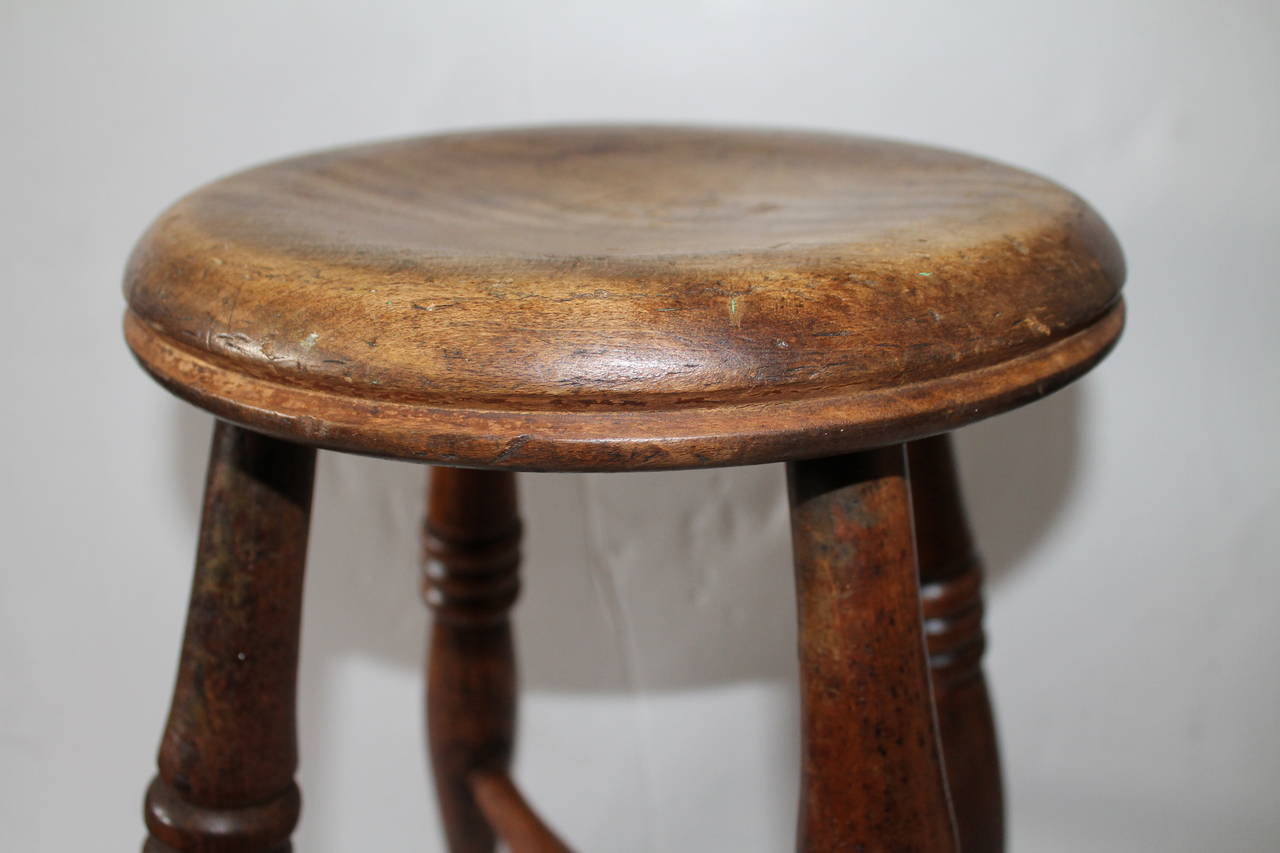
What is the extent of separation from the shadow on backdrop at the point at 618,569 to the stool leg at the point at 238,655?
1.77 ft

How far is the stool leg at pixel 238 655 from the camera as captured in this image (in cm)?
60

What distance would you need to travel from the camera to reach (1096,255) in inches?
22.4

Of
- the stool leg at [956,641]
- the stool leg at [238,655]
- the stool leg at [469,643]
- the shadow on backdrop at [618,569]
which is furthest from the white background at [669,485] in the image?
the stool leg at [238,655]

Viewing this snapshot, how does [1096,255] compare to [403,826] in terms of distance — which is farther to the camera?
[403,826]

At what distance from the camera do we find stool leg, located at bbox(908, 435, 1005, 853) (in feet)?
2.49

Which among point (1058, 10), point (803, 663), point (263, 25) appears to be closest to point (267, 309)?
point (803, 663)

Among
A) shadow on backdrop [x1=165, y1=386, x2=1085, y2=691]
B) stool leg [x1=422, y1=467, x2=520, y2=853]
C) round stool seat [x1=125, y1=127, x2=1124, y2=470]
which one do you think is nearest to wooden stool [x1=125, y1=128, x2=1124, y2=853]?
round stool seat [x1=125, y1=127, x2=1124, y2=470]

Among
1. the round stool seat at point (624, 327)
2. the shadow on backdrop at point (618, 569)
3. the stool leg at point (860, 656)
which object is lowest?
the shadow on backdrop at point (618, 569)

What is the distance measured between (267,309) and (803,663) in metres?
0.23

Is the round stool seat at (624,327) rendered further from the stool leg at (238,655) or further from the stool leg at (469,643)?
the stool leg at (469,643)

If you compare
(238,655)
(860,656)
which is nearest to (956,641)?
(860,656)

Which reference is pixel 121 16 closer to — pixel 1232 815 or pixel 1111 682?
pixel 1111 682

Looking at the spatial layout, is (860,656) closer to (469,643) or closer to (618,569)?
(469,643)

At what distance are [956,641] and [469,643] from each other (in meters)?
0.33
